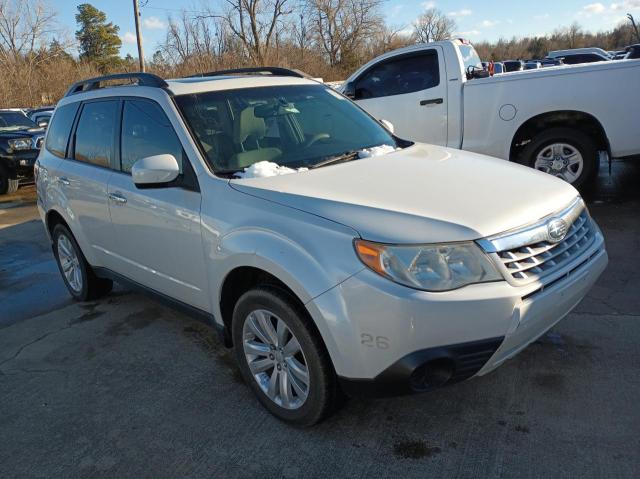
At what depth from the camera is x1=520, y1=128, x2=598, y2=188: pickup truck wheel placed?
21.6 feet

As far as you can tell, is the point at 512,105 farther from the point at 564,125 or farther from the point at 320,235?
the point at 320,235

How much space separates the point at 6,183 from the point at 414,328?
11540 millimetres

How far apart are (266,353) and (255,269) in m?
0.45

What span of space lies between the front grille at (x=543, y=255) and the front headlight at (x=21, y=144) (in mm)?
11531

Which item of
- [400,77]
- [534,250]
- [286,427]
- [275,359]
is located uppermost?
[400,77]

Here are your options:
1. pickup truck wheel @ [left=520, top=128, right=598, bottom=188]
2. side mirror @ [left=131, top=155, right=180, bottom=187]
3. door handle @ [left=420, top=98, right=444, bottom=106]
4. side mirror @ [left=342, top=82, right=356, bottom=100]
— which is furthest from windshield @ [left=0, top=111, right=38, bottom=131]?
side mirror @ [left=131, top=155, right=180, bottom=187]

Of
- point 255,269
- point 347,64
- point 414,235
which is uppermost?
point 347,64

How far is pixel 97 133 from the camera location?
4.24 metres

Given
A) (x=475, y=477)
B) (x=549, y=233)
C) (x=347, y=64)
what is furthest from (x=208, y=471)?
(x=347, y=64)

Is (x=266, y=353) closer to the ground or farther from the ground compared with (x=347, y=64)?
closer to the ground

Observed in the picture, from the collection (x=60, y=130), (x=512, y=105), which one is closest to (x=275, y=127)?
(x=60, y=130)

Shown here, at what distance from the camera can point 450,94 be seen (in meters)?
7.21

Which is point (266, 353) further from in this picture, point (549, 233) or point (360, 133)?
point (360, 133)

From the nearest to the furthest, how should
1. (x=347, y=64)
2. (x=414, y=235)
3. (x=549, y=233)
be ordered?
(x=414, y=235), (x=549, y=233), (x=347, y=64)
